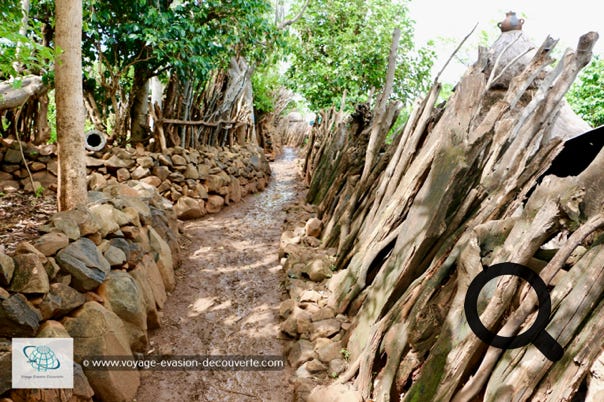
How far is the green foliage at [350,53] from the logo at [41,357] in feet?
26.6

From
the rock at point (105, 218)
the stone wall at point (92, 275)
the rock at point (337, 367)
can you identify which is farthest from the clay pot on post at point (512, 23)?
the rock at point (105, 218)

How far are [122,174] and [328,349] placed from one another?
3.95m

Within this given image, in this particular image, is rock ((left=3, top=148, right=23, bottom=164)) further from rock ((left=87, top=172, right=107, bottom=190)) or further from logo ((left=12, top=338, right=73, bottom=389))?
logo ((left=12, top=338, right=73, bottom=389))

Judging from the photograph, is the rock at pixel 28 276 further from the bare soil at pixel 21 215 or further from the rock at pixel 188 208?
the rock at pixel 188 208

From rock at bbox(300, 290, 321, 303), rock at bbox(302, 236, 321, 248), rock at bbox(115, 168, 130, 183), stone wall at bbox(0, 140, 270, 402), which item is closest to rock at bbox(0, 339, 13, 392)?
stone wall at bbox(0, 140, 270, 402)

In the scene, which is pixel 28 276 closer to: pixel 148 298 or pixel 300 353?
pixel 148 298

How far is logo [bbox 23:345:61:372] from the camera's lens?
1968 millimetres

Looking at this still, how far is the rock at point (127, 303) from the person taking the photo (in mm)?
2725

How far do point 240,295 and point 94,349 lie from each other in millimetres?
1705

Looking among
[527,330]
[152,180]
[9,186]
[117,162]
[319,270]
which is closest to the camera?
[527,330]

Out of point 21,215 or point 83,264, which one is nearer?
point 83,264

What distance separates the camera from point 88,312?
7.81 feet

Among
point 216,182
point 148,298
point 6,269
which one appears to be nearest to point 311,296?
point 148,298

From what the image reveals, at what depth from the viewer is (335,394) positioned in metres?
2.31
